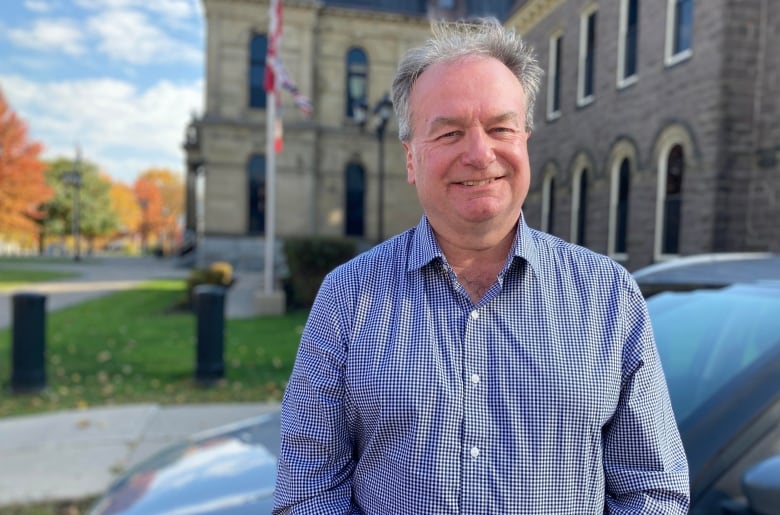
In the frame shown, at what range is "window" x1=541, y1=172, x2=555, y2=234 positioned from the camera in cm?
747

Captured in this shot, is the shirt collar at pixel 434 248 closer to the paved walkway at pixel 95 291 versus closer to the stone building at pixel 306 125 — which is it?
the paved walkway at pixel 95 291

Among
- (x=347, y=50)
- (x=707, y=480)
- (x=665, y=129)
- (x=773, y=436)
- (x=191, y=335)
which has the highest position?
(x=347, y=50)

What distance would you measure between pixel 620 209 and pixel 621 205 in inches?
4.7

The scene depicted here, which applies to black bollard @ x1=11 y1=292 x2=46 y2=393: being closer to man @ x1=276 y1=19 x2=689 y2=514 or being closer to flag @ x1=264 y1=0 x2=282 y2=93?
man @ x1=276 y1=19 x2=689 y2=514

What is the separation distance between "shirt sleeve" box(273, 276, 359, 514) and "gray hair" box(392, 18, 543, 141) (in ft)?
1.95

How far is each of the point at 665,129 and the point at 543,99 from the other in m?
4.24

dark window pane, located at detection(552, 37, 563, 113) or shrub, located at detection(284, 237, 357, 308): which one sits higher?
dark window pane, located at detection(552, 37, 563, 113)

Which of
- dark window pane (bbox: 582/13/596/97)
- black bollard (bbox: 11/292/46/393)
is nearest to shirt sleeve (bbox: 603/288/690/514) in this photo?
dark window pane (bbox: 582/13/596/97)

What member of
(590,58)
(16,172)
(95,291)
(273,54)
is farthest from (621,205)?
(16,172)

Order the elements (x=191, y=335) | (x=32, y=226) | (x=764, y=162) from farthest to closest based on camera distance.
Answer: (x=32, y=226), (x=191, y=335), (x=764, y=162)

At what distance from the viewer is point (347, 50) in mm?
26094

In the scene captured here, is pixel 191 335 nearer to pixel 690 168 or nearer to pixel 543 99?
pixel 543 99

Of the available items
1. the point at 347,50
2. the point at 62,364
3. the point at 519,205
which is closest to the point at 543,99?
the point at 519,205

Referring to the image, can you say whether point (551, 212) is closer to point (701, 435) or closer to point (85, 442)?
point (85, 442)
